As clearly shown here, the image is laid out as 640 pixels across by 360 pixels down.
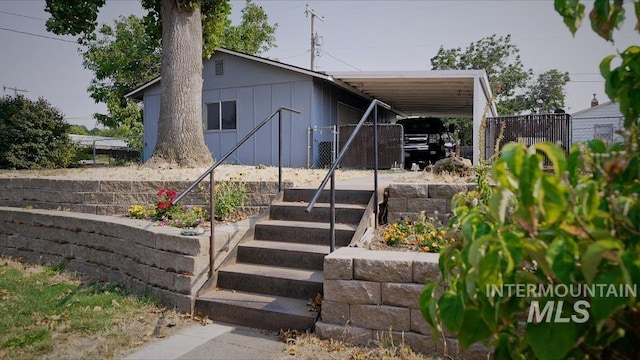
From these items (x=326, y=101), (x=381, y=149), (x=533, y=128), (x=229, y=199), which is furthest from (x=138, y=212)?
(x=533, y=128)

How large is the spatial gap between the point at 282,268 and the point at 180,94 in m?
5.41

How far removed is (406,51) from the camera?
34.8 meters

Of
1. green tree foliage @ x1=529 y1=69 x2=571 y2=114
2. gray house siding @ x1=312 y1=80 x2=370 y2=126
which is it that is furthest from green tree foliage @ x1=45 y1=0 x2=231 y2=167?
green tree foliage @ x1=529 y1=69 x2=571 y2=114

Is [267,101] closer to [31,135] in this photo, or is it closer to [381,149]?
[381,149]

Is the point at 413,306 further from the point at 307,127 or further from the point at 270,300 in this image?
the point at 307,127

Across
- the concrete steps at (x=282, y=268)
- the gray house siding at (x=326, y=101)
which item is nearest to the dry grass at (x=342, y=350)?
the concrete steps at (x=282, y=268)

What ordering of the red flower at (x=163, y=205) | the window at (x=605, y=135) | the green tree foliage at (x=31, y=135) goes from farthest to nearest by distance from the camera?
the green tree foliage at (x=31, y=135), the red flower at (x=163, y=205), the window at (x=605, y=135)

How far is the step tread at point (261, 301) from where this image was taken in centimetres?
355

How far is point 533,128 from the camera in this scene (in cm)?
1062

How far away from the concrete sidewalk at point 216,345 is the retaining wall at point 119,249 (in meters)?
0.48

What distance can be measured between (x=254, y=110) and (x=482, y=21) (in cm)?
731

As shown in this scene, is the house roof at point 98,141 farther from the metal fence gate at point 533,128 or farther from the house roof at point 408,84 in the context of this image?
the metal fence gate at point 533,128

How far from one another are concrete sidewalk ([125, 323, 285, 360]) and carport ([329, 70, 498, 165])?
755cm

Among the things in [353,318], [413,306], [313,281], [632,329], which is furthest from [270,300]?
[632,329]
